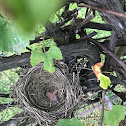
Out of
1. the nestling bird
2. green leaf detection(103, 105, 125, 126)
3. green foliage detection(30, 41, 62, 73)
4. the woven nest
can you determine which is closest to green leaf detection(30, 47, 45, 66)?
green foliage detection(30, 41, 62, 73)

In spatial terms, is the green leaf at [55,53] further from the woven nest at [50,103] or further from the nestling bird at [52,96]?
the nestling bird at [52,96]

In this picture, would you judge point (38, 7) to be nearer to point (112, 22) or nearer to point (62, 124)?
point (112, 22)

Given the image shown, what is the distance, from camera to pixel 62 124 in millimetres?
512

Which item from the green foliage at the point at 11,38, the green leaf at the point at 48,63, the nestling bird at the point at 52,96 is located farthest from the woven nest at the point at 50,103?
the green foliage at the point at 11,38

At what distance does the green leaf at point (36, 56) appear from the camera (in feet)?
1.72

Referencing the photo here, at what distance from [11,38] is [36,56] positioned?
9.0 inches

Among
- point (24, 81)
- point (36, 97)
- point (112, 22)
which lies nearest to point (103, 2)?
point (112, 22)

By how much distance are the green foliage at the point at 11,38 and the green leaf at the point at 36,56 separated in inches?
8.1

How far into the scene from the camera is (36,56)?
0.53 m

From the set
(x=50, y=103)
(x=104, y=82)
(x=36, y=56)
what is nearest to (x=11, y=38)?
(x=36, y=56)

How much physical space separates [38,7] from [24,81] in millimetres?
727

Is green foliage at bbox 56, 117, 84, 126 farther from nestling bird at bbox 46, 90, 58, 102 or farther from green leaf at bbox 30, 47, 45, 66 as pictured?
nestling bird at bbox 46, 90, 58, 102

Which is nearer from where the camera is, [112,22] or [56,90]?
[112,22]

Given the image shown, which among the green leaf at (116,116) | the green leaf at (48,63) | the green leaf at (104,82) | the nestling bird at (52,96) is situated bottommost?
the green leaf at (116,116)
